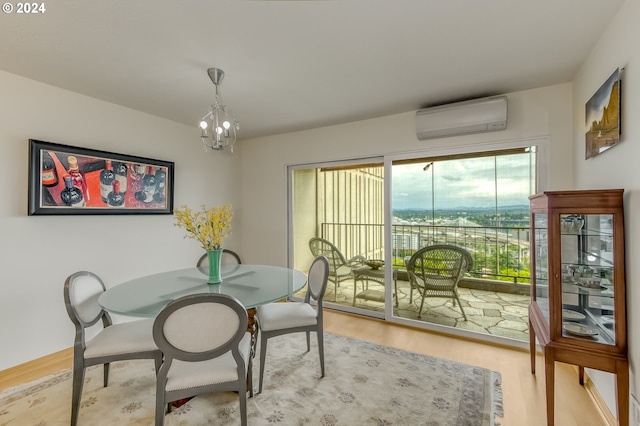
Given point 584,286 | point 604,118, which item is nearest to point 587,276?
point 584,286

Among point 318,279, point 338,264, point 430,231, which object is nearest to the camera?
point 318,279

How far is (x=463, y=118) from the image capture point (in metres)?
2.61

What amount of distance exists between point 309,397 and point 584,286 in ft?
6.35

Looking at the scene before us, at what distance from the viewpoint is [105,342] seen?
175 centimetres

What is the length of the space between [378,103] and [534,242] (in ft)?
6.12

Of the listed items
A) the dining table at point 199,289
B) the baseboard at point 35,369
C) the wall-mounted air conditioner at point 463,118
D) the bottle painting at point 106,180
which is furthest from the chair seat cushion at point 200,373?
the wall-mounted air conditioner at point 463,118

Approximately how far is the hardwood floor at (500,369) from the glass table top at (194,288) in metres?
1.08

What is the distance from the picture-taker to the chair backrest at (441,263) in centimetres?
308

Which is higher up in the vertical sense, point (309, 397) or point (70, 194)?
point (70, 194)

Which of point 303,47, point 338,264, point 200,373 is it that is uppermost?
point 303,47

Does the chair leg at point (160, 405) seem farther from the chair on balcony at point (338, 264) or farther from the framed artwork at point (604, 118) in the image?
the framed artwork at point (604, 118)

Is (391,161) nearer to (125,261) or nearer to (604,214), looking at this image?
(604,214)

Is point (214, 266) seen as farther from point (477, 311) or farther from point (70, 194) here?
point (477, 311)

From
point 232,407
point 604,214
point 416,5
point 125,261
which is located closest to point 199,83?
point 416,5
